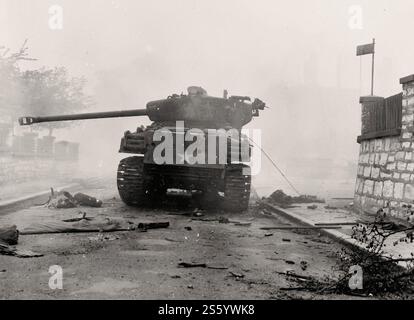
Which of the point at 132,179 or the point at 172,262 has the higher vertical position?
the point at 132,179

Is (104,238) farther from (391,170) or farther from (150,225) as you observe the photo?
(391,170)

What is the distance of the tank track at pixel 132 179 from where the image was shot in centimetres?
970

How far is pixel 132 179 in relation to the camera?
972 cm

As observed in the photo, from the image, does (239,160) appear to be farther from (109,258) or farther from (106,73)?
(106,73)

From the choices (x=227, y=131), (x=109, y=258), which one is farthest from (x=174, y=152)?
(x=109, y=258)

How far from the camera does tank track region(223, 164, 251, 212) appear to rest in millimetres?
9570

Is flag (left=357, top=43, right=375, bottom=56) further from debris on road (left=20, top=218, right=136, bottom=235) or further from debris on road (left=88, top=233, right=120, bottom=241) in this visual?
debris on road (left=88, top=233, right=120, bottom=241)

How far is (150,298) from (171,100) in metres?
8.33

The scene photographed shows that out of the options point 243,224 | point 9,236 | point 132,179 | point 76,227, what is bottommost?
point 243,224

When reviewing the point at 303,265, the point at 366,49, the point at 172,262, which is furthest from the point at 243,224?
A: the point at 366,49

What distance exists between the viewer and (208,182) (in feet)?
31.8

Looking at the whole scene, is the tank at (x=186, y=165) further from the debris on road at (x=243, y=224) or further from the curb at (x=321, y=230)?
the debris on road at (x=243, y=224)

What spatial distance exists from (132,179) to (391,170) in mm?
4955

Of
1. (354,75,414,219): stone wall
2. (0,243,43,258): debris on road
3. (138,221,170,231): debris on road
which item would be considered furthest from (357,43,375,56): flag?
(0,243,43,258): debris on road
